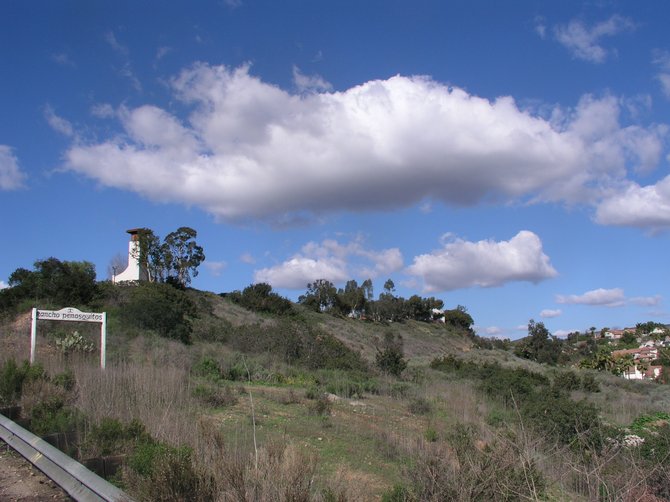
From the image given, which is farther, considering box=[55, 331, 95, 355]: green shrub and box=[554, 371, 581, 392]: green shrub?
box=[554, 371, 581, 392]: green shrub

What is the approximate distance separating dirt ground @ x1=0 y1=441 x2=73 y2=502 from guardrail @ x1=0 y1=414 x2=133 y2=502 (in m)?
0.17

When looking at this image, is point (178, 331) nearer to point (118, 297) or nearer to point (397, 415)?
point (118, 297)

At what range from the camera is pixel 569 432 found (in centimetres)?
1233

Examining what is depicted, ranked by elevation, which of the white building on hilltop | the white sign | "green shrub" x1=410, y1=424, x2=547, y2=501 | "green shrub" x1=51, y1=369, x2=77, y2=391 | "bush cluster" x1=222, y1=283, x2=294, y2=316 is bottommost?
"green shrub" x1=410, y1=424, x2=547, y2=501

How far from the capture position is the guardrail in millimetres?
4855

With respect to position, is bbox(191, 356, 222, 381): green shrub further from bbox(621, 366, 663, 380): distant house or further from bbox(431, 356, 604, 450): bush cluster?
bbox(621, 366, 663, 380): distant house

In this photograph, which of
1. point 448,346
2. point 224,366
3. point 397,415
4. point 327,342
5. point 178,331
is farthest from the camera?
point 448,346

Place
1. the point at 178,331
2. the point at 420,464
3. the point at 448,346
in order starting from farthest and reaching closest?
the point at 448,346
the point at 178,331
the point at 420,464

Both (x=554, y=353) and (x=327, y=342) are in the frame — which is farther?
(x=554, y=353)

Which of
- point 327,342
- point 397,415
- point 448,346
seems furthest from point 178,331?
point 448,346

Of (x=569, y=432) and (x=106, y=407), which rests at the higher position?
(x=106, y=407)

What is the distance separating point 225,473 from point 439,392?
632 inches

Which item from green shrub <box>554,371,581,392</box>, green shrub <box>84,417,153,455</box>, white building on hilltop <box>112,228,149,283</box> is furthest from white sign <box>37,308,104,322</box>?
white building on hilltop <box>112,228,149,283</box>

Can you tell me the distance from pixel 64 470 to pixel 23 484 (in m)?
0.99
